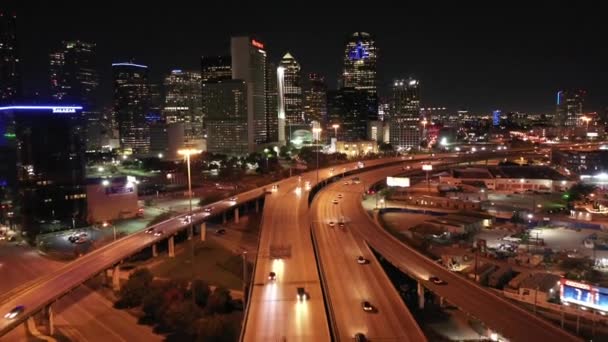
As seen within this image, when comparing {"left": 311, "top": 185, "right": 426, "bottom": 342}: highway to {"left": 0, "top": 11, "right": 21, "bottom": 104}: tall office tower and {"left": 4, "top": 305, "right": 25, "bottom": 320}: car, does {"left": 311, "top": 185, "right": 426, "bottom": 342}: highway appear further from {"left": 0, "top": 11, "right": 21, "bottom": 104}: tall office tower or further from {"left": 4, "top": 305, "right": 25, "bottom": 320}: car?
{"left": 0, "top": 11, "right": 21, "bottom": 104}: tall office tower

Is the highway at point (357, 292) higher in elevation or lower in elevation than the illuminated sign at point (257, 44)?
lower

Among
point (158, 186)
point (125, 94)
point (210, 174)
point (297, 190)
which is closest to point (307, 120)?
point (125, 94)

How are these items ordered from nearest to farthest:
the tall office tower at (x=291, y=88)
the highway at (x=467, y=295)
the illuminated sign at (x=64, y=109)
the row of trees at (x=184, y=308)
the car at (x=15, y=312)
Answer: the highway at (x=467, y=295)
the car at (x=15, y=312)
the row of trees at (x=184, y=308)
the illuminated sign at (x=64, y=109)
the tall office tower at (x=291, y=88)

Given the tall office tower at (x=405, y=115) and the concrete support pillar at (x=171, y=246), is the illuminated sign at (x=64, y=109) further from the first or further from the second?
the tall office tower at (x=405, y=115)


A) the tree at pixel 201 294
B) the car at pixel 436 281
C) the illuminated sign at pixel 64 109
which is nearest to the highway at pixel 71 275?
the tree at pixel 201 294

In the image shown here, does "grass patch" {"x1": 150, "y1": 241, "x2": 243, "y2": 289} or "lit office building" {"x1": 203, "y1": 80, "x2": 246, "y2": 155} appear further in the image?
"lit office building" {"x1": 203, "y1": 80, "x2": 246, "y2": 155}

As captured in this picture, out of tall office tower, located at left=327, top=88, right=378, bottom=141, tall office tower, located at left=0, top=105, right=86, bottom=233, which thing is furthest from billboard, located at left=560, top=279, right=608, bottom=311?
tall office tower, located at left=327, top=88, right=378, bottom=141

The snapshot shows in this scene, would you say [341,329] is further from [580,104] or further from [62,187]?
[580,104]

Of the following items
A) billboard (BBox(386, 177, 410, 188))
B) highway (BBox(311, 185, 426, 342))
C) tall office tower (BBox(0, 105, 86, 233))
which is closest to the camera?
highway (BBox(311, 185, 426, 342))
